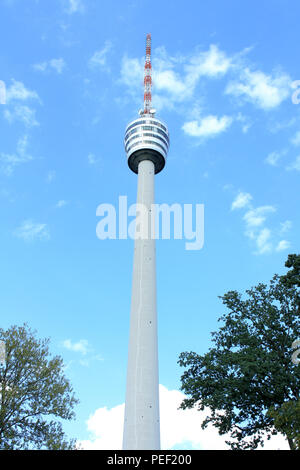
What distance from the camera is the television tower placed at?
5906 cm

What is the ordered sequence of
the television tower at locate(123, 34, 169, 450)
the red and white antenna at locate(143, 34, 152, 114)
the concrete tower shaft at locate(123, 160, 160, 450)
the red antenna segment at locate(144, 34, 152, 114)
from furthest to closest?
the red antenna segment at locate(144, 34, 152, 114), the red and white antenna at locate(143, 34, 152, 114), the television tower at locate(123, 34, 169, 450), the concrete tower shaft at locate(123, 160, 160, 450)

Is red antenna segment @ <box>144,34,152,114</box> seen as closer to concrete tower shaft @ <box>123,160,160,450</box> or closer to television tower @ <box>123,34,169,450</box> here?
television tower @ <box>123,34,169,450</box>

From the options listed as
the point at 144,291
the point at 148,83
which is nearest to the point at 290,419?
the point at 144,291

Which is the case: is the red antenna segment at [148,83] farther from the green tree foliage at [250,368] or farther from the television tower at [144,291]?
the green tree foliage at [250,368]

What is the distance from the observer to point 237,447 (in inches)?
1784

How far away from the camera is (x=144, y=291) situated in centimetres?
6981

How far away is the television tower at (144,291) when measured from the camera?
59.1 meters

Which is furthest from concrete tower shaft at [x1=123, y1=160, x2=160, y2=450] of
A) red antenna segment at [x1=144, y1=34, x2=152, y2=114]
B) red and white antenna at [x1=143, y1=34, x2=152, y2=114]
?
red antenna segment at [x1=144, y1=34, x2=152, y2=114]

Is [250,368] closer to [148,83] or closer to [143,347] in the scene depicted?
[143,347]

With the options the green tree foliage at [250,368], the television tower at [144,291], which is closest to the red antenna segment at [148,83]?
the television tower at [144,291]

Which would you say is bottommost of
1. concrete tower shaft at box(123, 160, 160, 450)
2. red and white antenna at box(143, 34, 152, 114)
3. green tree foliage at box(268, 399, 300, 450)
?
green tree foliage at box(268, 399, 300, 450)

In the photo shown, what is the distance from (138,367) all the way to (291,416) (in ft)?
126
